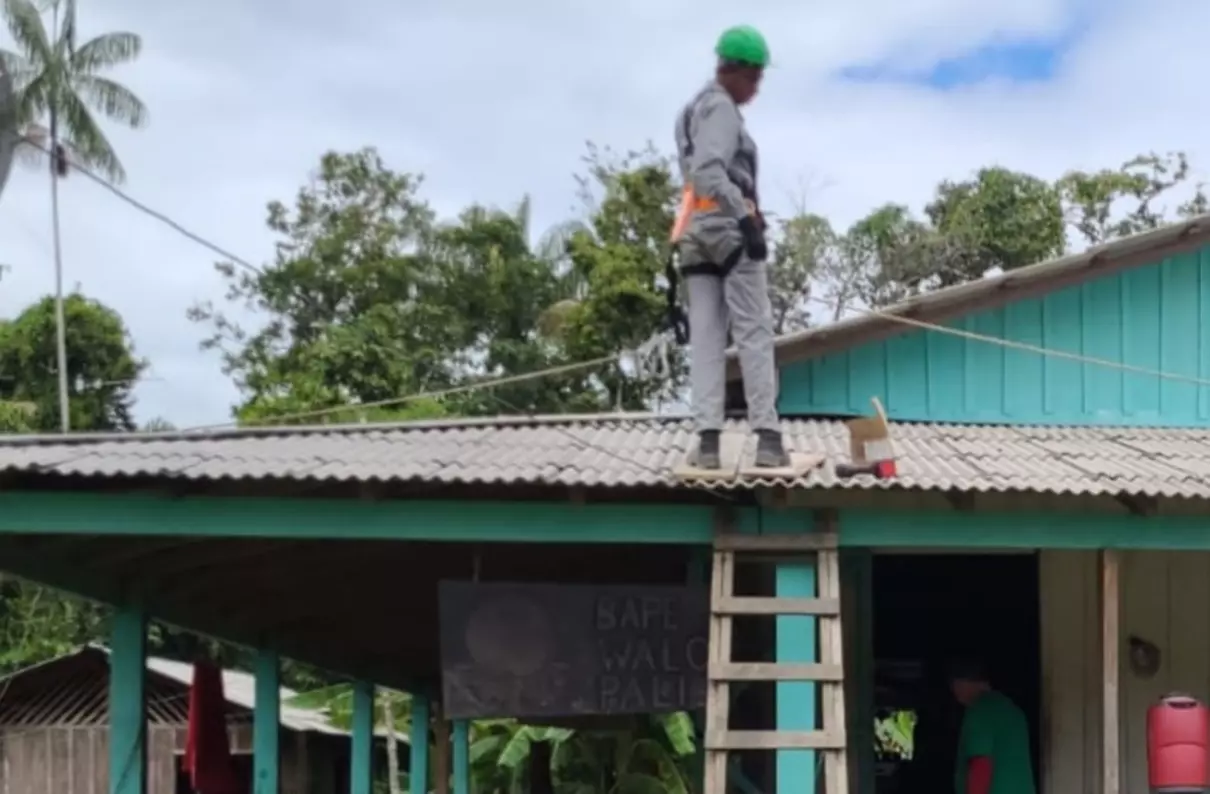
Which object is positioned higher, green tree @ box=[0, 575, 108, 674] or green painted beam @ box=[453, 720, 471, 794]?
green painted beam @ box=[453, 720, 471, 794]

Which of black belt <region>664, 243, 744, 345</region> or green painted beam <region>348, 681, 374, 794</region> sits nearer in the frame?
black belt <region>664, 243, 744, 345</region>

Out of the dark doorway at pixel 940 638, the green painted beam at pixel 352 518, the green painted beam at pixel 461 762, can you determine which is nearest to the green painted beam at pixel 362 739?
the green painted beam at pixel 461 762

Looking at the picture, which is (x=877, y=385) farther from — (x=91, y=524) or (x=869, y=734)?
(x=91, y=524)

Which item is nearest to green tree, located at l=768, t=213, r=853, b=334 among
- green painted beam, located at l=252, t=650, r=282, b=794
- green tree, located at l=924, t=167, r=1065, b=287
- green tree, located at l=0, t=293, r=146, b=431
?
green tree, located at l=924, t=167, r=1065, b=287

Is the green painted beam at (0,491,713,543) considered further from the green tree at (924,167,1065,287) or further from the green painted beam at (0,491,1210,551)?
the green tree at (924,167,1065,287)

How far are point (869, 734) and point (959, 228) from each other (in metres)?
20.2

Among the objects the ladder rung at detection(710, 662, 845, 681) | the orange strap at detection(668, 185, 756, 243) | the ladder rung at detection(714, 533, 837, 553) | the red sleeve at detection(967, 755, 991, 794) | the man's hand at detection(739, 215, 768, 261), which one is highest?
the orange strap at detection(668, 185, 756, 243)

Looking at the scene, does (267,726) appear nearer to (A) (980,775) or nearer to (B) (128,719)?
(B) (128,719)

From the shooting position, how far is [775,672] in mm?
6301

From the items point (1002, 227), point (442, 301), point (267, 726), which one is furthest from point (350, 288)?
point (267, 726)

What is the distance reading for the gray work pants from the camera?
6707 mm

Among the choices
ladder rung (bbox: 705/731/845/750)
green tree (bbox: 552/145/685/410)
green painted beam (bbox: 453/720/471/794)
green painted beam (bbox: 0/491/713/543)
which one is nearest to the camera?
ladder rung (bbox: 705/731/845/750)

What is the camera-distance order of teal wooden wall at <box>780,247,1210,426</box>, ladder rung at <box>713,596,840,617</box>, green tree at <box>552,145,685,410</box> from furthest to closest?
1. green tree at <box>552,145,685,410</box>
2. teal wooden wall at <box>780,247,1210,426</box>
3. ladder rung at <box>713,596,840,617</box>

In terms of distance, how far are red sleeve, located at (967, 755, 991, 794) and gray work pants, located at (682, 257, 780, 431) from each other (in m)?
2.05
